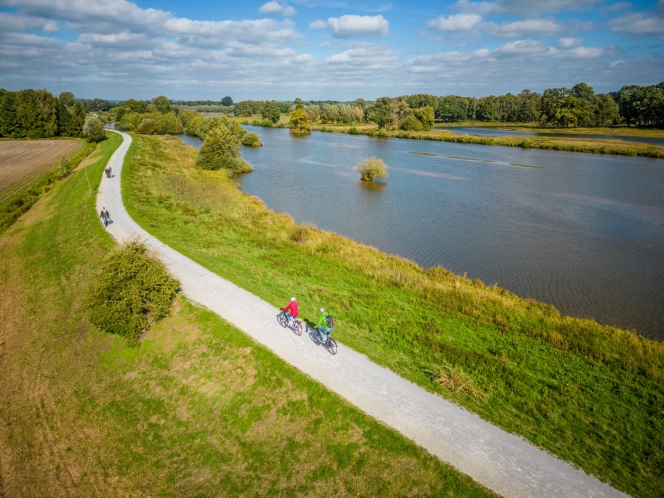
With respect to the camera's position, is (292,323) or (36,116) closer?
(292,323)

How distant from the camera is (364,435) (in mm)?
10414

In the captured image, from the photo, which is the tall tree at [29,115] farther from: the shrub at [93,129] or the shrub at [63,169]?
the shrub at [63,169]

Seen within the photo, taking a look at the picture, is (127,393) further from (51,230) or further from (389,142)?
(389,142)

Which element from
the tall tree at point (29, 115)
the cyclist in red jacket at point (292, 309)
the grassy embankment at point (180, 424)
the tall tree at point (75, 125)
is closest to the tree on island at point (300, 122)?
the tall tree at point (75, 125)

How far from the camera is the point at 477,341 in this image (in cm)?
1536

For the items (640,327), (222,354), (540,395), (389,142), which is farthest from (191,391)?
(389,142)

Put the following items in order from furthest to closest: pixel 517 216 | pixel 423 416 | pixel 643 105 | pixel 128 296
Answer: pixel 643 105 → pixel 517 216 → pixel 128 296 → pixel 423 416

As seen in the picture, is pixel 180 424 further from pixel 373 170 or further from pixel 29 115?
pixel 29 115

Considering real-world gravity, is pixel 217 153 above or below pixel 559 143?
below

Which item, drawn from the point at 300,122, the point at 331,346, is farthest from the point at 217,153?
the point at 300,122

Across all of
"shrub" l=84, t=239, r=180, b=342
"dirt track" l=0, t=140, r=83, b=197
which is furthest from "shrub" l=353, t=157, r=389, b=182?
"dirt track" l=0, t=140, r=83, b=197

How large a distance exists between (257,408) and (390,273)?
478 inches

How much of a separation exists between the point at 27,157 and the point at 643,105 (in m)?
147

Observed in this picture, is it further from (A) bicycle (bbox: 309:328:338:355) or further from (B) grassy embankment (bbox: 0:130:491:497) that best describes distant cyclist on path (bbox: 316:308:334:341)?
(B) grassy embankment (bbox: 0:130:491:497)
